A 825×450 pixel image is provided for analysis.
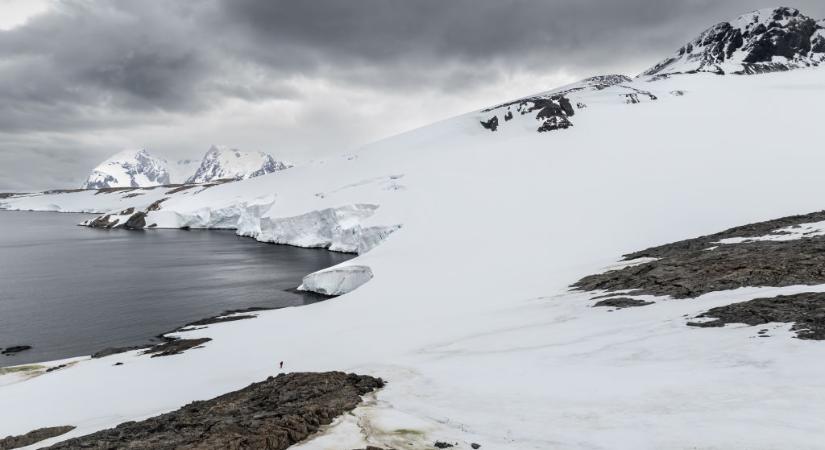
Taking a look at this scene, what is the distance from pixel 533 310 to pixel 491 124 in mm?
88692

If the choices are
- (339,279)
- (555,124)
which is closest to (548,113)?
(555,124)

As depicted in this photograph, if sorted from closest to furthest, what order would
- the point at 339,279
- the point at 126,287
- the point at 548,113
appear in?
the point at 339,279
the point at 126,287
the point at 548,113

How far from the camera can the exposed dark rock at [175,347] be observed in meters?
29.9

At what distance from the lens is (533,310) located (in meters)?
26.7

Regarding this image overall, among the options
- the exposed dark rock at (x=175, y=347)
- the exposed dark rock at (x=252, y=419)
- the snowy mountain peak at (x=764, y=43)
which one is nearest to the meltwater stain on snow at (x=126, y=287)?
the exposed dark rock at (x=175, y=347)

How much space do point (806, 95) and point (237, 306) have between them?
107273 mm

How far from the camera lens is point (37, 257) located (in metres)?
83.6

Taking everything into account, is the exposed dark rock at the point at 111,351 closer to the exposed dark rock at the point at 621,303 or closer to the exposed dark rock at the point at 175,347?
the exposed dark rock at the point at 175,347

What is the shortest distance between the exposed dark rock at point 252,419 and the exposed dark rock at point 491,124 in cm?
9683

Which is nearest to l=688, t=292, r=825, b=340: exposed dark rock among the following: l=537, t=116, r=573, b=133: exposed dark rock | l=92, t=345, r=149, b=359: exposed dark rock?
l=92, t=345, r=149, b=359: exposed dark rock

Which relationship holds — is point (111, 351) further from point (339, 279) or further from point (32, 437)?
point (339, 279)

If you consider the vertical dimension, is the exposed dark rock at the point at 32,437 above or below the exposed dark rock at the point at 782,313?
below

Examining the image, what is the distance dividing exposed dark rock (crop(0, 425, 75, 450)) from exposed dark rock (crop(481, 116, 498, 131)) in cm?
10031

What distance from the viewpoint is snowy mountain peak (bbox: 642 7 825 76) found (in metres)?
149
